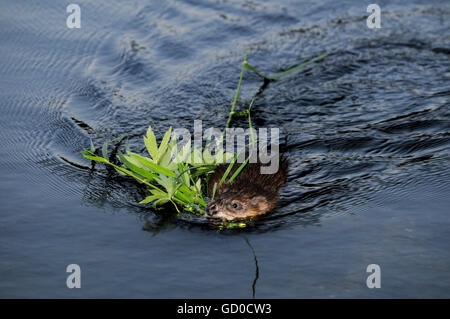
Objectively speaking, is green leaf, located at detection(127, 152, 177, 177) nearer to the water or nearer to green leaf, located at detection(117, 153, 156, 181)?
green leaf, located at detection(117, 153, 156, 181)

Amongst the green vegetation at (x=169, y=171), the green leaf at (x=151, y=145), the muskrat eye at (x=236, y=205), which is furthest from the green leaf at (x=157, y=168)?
the muskrat eye at (x=236, y=205)

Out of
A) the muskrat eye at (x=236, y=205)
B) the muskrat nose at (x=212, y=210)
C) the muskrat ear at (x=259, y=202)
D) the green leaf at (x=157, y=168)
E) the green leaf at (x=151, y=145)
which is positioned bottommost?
the muskrat nose at (x=212, y=210)

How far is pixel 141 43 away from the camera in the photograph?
27.0ft

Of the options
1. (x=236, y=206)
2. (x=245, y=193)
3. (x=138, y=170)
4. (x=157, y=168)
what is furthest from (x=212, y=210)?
(x=138, y=170)

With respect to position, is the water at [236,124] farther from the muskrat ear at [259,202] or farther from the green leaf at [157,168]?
the green leaf at [157,168]

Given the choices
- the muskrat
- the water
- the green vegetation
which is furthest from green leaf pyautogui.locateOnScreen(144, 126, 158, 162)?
the muskrat

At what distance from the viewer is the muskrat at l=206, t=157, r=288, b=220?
4.68m

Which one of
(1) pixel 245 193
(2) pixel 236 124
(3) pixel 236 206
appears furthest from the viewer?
(2) pixel 236 124

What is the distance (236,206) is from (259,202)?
21 centimetres

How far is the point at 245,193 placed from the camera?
4.88 m

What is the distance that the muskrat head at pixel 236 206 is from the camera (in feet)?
15.2

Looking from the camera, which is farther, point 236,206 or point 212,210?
point 236,206

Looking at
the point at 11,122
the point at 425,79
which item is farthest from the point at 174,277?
the point at 425,79

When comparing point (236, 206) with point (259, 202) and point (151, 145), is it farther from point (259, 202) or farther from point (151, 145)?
point (151, 145)
